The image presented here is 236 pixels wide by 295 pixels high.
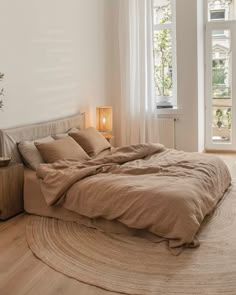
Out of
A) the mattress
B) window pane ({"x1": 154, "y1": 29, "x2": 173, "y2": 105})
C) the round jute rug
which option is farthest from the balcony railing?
the mattress

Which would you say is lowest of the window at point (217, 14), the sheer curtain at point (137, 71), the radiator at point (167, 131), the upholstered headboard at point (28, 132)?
the radiator at point (167, 131)

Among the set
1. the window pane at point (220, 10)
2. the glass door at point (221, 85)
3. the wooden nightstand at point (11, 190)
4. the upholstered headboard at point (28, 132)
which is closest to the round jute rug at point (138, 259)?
the wooden nightstand at point (11, 190)

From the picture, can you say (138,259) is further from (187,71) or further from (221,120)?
(221,120)

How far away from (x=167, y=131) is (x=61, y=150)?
8.99 feet

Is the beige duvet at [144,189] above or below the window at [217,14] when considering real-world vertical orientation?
below

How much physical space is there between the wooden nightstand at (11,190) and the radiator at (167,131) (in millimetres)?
3193

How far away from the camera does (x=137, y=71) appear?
622 centimetres

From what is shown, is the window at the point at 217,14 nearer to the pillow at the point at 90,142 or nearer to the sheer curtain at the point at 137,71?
the sheer curtain at the point at 137,71

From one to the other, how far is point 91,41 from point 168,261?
3.94 m

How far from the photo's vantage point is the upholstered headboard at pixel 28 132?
3.88 metres

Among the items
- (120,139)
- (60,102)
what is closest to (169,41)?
(120,139)

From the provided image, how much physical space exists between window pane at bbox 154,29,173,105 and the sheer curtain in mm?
422

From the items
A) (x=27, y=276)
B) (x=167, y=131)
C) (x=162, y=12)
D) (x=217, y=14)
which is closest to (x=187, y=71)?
(x=167, y=131)

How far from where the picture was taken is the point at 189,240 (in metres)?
2.89
